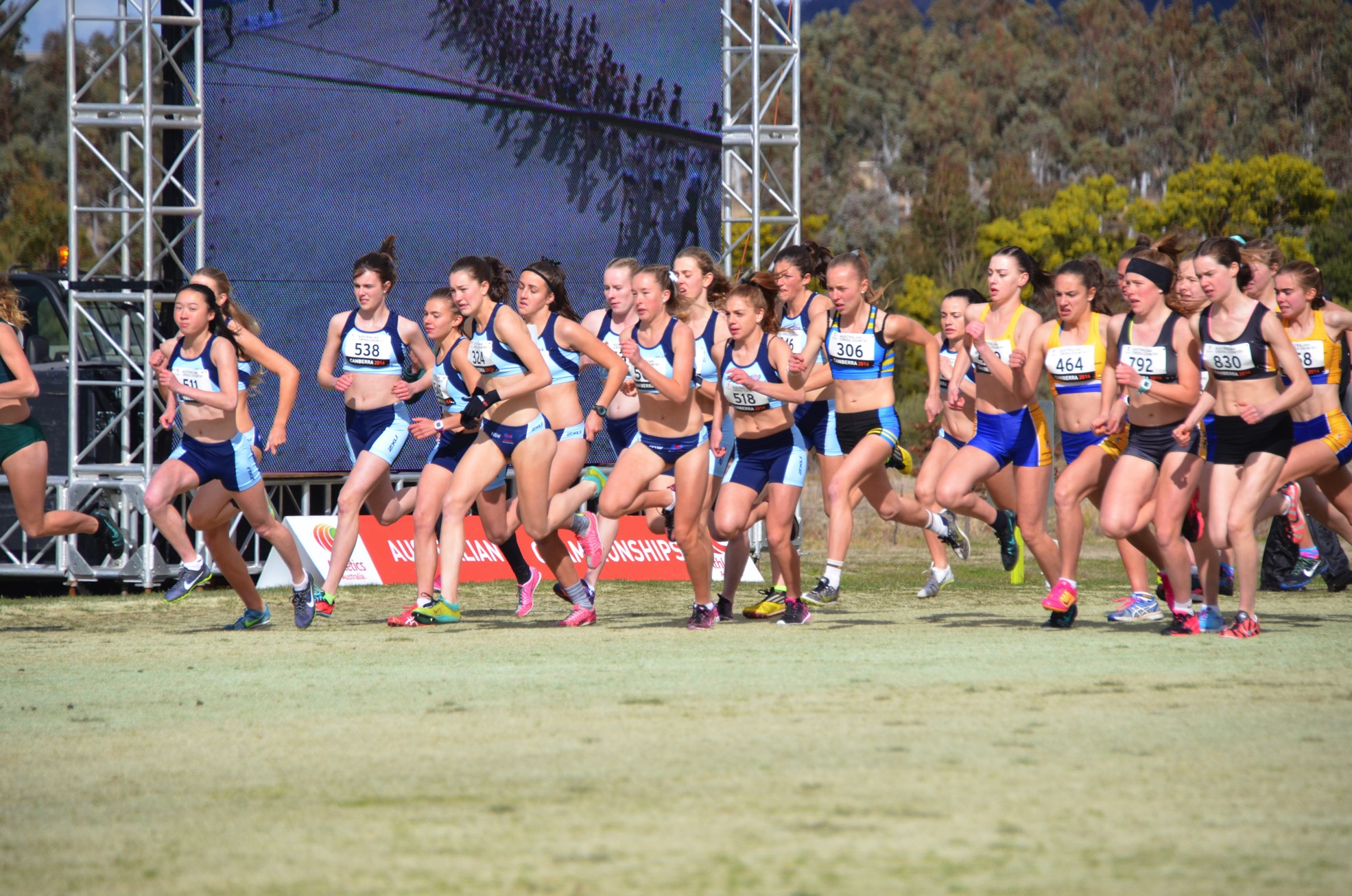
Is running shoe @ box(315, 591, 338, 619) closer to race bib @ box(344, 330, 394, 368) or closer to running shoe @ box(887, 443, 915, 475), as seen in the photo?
race bib @ box(344, 330, 394, 368)

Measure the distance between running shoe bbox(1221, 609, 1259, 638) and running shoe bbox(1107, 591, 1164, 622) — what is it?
1.01 m

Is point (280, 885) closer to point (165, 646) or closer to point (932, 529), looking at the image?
point (165, 646)

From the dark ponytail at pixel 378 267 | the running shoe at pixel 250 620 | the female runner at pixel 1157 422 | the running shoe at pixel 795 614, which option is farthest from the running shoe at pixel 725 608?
the dark ponytail at pixel 378 267

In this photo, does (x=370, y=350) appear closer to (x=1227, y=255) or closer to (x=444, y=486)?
(x=444, y=486)

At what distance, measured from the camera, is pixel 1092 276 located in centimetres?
862

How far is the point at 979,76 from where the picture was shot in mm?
83875

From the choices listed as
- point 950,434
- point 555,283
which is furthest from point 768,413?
point 950,434

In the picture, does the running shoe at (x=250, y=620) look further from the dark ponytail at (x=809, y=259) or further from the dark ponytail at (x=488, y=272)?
the dark ponytail at (x=809, y=259)

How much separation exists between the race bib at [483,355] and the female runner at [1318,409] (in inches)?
173

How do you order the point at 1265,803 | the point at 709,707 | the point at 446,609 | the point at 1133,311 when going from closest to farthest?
the point at 1265,803
the point at 709,707
the point at 1133,311
the point at 446,609

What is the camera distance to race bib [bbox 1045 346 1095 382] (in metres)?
8.53

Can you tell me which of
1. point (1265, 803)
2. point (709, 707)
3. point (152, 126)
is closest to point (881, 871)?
point (1265, 803)

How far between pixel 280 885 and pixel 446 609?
5530 mm

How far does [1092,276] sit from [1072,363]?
529 mm
